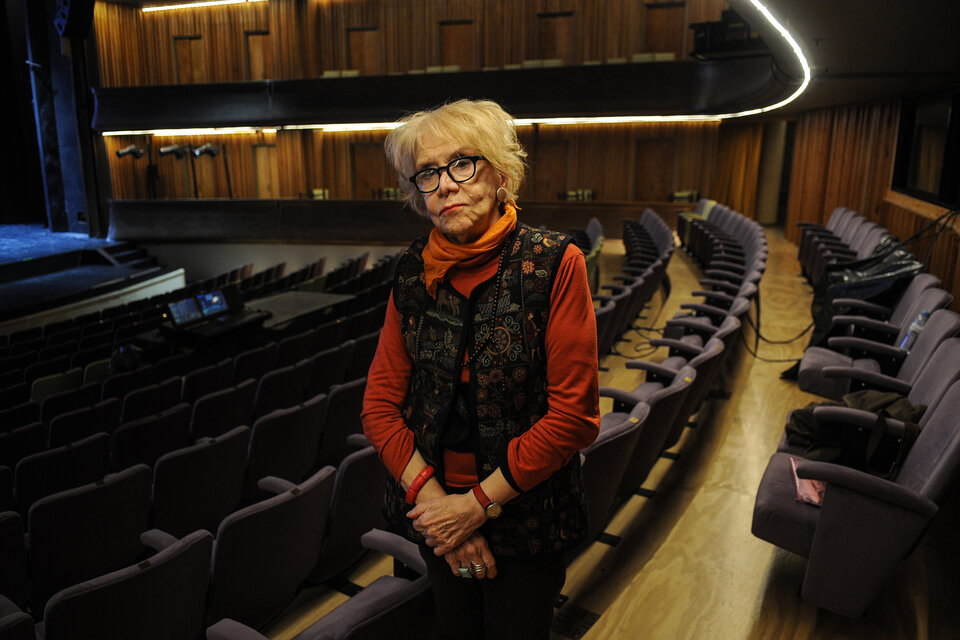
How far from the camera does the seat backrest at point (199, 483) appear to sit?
197 cm

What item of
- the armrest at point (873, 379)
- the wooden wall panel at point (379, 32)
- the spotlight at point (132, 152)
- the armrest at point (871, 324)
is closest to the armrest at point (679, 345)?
the armrest at point (873, 379)

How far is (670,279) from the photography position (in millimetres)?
6469

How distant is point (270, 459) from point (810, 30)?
3042 mm

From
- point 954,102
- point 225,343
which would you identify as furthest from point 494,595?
point 954,102

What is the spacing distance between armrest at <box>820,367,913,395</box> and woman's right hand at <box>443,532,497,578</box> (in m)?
2.09

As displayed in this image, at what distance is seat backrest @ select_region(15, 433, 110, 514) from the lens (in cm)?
226

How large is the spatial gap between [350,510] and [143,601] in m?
0.62

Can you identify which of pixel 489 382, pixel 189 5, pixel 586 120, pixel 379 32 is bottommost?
pixel 489 382

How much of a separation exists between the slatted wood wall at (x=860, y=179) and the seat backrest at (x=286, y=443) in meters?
3.92

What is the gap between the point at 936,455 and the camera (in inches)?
66.6

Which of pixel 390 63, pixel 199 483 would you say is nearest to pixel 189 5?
pixel 390 63

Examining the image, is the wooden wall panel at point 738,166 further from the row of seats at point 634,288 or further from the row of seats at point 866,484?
the row of seats at point 866,484

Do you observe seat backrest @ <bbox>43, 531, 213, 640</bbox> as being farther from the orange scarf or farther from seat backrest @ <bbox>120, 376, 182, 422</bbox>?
seat backrest @ <bbox>120, 376, 182, 422</bbox>

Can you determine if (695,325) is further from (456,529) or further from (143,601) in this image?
(143,601)
